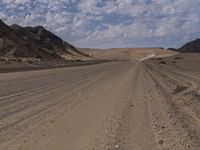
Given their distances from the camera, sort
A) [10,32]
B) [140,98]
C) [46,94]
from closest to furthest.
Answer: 1. [140,98]
2. [46,94]
3. [10,32]

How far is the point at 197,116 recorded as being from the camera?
1285 cm

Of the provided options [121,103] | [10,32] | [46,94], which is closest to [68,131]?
[121,103]

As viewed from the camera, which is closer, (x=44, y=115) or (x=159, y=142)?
(x=159, y=142)

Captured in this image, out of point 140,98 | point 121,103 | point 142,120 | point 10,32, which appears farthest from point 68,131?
point 10,32

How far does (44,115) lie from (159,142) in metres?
5.06

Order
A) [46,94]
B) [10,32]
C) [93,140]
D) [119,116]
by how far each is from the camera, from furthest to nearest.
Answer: [10,32] → [46,94] → [119,116] → [93,140]

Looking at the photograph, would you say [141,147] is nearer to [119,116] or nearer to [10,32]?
[119,116]

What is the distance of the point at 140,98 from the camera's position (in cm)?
1808

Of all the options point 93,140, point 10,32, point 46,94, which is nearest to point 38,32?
point 10,32

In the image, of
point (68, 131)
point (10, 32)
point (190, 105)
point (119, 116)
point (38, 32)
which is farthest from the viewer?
point (38, 32)

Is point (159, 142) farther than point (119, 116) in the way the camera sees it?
No

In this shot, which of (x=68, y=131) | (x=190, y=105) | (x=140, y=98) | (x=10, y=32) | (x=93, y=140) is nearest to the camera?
(x=93, y=140)

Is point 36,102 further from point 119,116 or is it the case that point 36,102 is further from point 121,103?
point 119,116

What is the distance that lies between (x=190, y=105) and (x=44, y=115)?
194 inches
